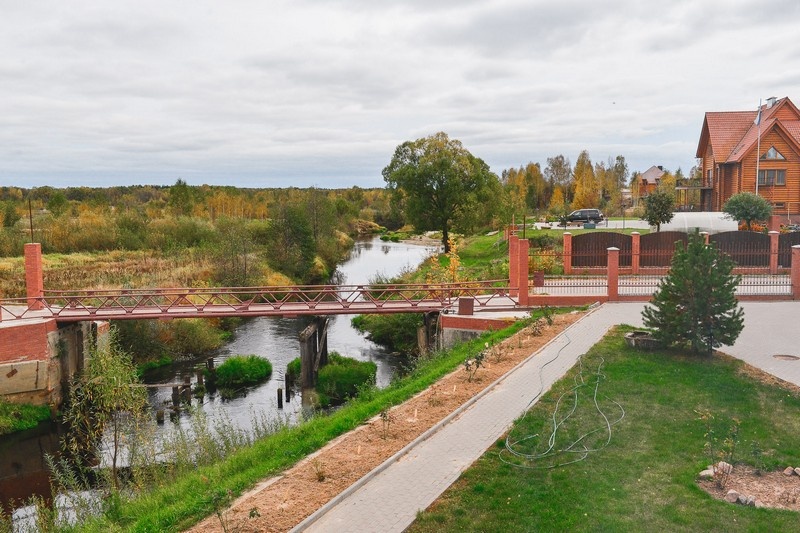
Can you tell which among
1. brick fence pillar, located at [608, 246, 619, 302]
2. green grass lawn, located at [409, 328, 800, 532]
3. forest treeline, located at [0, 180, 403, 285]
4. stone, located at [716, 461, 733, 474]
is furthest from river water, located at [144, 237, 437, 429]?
stone, located at [716, 461, 733, 474]

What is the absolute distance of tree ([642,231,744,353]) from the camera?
14.4 metres

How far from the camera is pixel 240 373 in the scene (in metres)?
23.6

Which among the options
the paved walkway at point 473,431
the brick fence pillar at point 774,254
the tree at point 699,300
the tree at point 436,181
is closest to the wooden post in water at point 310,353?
the paved walkway at point 473,431

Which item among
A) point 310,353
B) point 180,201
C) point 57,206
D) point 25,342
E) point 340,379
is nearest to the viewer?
point 25,342

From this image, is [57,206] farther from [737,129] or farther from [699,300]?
[699,300]

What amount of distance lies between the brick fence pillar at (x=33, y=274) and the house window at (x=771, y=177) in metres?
40.4

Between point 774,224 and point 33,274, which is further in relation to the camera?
point 774,224

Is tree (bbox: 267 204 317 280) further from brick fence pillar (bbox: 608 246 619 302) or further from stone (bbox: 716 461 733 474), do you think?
stone (bbox: 716 461 733 474)

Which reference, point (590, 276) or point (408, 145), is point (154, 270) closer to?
point (408, 145)

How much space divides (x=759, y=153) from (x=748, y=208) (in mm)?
9441

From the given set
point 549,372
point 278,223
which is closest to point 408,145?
point 278,223

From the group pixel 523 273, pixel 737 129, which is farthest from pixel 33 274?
pixel 737 129

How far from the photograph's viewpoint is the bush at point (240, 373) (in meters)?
23.4

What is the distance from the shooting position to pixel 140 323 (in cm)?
2636
